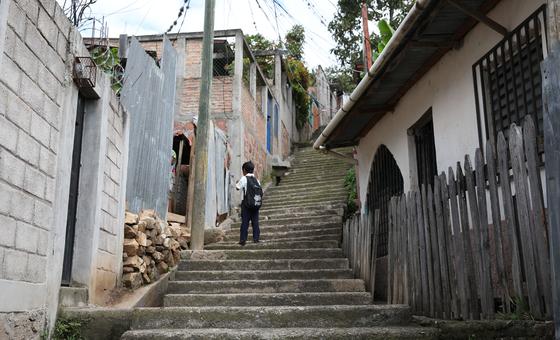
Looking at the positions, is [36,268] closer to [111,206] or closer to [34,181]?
[34,181]

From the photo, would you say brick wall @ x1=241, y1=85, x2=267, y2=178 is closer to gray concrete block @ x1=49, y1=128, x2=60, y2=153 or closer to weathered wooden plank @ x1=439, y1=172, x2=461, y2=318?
gray concrete block @ x1=49, y1=128, x2=60, y2=153

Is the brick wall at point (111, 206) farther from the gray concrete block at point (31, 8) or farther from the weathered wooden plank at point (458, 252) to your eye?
the weathered wooden plank at point (458, 252)

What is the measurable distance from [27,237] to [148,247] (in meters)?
3.12

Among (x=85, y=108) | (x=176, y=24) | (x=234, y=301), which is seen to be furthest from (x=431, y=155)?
(x=176, y=24)

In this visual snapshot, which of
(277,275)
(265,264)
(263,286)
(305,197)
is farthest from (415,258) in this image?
(305,197)

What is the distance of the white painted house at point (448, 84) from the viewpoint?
14.7 ft

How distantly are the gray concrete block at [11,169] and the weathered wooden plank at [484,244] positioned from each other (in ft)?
10.2

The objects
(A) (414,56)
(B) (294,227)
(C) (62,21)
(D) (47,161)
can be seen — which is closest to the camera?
(D) (47,161)

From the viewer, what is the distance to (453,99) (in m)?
5.65

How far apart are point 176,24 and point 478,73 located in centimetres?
552

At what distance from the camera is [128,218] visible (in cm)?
624

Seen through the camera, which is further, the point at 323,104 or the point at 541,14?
the point at 323,104

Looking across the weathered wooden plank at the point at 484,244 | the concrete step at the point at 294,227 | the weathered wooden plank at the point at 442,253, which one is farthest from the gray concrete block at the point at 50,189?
the concrete step at the point at 294,227

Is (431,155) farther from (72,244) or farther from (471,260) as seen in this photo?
(72,244)
